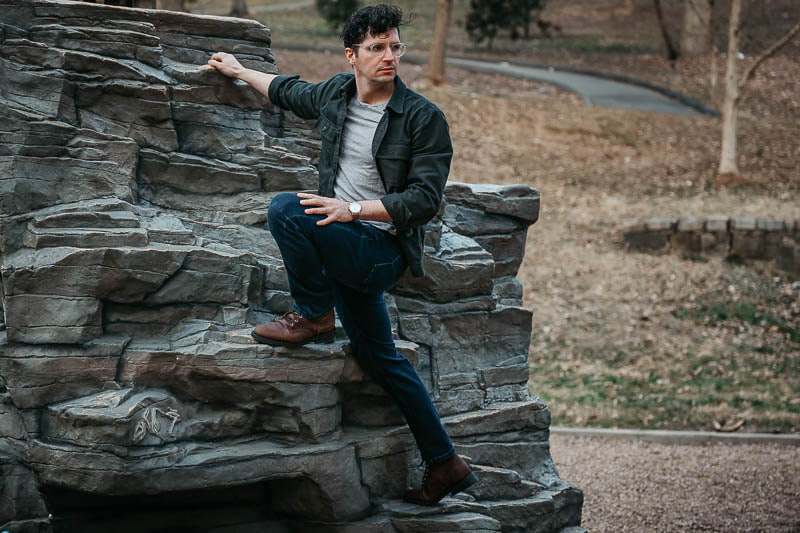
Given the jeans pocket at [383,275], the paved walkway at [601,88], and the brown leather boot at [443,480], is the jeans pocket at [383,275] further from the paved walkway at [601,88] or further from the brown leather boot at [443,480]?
the paved walkway at [601,88]

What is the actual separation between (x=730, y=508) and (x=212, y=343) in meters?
5.54

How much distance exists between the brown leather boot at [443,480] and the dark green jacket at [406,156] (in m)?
1.22

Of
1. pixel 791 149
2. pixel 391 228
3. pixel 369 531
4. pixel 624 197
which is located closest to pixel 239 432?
pixel 369 531

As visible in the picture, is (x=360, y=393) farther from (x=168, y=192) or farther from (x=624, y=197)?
(x=624, y=197)

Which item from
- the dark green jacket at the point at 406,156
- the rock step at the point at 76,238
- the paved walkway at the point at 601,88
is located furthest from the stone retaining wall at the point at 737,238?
the rock step at the point at 76,238

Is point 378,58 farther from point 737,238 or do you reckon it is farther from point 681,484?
point 737,238

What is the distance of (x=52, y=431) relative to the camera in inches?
214

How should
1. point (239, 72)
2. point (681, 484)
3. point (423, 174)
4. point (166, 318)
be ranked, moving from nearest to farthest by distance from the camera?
point (423, 174) → point (166, 318) → point (239, 72) → point (681, 484)

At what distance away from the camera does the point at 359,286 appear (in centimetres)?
535

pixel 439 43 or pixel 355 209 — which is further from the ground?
pixel 439 43

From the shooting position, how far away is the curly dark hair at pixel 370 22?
524 cm

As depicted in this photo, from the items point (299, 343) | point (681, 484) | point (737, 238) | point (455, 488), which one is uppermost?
point (299, 343)

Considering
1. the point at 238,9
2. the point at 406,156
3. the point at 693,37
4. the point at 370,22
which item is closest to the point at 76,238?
the point at 406,156

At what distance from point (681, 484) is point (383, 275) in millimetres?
5446
